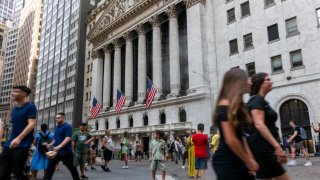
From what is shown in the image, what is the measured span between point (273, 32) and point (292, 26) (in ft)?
5.94

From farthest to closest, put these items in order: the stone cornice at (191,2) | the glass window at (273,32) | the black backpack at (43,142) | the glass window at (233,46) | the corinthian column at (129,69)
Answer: the corinthian column at (129,69) < the stone cornice at (191,2) < the glass window at (233,46) < the glass window at (273,32) < the black backpack at (43,142)

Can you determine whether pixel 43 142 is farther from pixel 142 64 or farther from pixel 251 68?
pixel 142 64

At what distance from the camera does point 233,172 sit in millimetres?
3162

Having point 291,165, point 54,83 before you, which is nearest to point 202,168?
point 291,165

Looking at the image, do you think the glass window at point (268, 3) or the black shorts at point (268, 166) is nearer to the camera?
the black shorts at point (268, 166)

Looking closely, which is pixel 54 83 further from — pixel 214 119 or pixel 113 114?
pixel 214 119

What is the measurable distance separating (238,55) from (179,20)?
12719mm

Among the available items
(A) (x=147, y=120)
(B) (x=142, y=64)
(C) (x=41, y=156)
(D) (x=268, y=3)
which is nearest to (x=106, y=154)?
(C) (x=41, y=156)

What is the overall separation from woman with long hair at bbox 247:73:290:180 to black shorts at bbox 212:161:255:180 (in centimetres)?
82

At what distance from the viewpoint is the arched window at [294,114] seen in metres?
24.8

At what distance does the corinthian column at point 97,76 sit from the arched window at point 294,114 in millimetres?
33987

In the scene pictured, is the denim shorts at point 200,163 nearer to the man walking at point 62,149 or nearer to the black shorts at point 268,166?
the man walking at point 62,149

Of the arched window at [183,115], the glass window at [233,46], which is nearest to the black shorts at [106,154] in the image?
the arched window at [183,115]

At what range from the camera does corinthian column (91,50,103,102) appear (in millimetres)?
53219
